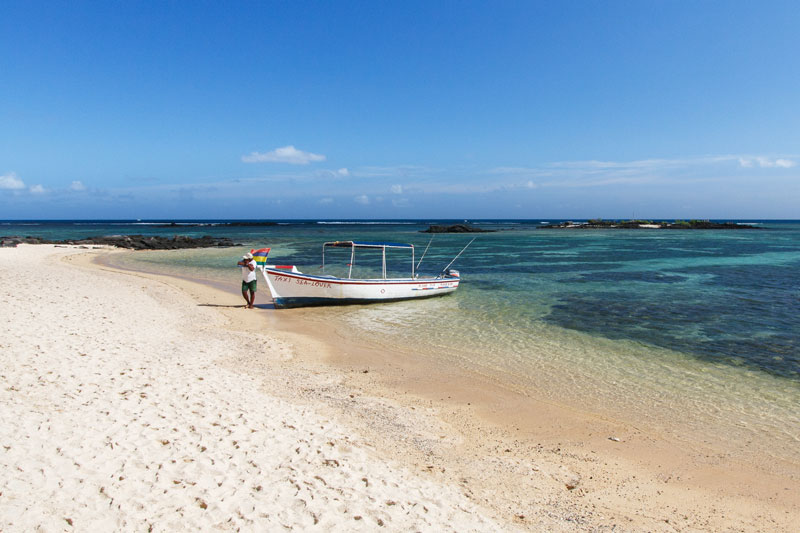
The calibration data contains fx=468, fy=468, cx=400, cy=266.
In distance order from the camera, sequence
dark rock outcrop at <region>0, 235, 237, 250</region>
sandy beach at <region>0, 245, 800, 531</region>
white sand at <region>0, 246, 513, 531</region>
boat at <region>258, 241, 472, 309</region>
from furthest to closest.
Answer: dark rock outcrop at <region>0, 235, 237, 250</region>, boat at <region>258, 241, 472, 309</region>, sandy beach at <region>0, 245, 800, 531</region>, white sand at <region>0, 246, 513, 531</region>

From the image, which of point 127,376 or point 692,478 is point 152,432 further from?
point 692,478

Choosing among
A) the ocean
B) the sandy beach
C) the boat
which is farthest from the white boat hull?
the sandy beach

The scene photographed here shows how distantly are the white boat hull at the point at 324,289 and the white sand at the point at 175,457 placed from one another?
7.99 metres

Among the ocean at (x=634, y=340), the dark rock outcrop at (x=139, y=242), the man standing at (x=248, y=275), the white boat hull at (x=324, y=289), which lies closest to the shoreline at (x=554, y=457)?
the ocean at (x=634, y=340)

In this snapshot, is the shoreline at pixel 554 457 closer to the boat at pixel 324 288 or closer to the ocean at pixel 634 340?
the ocean at pixel 634 340

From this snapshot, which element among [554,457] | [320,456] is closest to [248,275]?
[320,456]

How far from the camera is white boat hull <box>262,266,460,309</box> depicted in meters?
18.1

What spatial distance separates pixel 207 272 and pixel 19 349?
21.1 metres

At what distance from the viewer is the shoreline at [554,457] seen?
5457 millimetres

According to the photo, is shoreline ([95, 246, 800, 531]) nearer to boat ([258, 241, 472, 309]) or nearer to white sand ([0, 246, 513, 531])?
white sand ([0, 246, 513, 531])

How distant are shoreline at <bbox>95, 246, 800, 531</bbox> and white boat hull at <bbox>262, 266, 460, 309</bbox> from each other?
7916 mm

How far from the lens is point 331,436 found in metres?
6.65

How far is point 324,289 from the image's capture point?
1847 centimetres

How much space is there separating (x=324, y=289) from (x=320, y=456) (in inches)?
502
